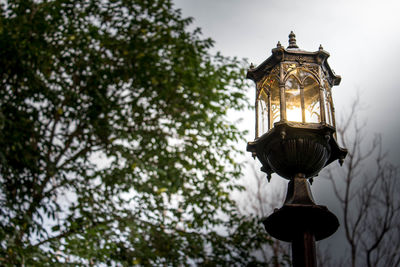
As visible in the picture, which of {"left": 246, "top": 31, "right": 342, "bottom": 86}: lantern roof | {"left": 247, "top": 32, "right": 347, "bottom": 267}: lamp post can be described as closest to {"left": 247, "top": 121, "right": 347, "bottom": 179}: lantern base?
{"left": 247, "top": 32, "right": 347, "bottom": 267}: lamp post

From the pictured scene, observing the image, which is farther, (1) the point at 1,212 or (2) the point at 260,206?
(2) the point at 260,206

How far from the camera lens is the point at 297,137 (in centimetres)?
374

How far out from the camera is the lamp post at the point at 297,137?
3.51 m

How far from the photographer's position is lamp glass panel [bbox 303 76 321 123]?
4016 mm

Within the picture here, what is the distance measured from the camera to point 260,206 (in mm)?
15984

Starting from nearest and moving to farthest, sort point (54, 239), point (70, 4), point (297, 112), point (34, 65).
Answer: point (297, 112) → point (54, 239) → point (34, 65) → point (70, 4)

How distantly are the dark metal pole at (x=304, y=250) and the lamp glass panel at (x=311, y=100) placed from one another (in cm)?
108

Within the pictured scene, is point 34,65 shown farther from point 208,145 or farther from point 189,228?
point 189,228

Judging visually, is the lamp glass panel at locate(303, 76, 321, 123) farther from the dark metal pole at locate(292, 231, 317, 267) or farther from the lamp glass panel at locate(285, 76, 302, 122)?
the dark metal pole at locate(292, 231, 317, 267)

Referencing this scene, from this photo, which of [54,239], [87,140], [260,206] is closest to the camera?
[54,239]

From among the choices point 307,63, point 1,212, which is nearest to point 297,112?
point 307,63

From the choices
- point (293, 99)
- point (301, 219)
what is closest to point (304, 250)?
point (301, 219)

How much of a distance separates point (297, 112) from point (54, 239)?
3.95m

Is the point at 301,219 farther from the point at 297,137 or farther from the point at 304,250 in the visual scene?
the point at 297,137
